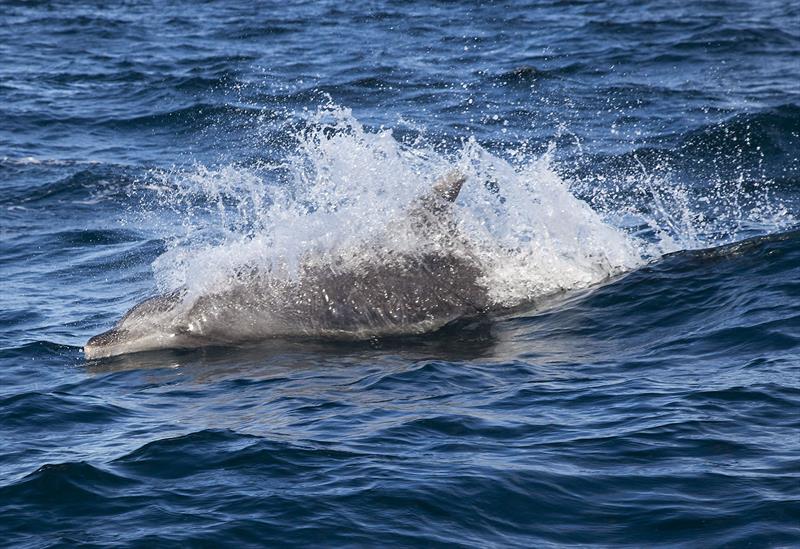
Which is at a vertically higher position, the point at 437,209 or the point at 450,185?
the point at 450,185

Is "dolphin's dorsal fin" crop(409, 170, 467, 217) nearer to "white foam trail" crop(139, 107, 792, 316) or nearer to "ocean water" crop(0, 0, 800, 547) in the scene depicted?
"white foam trail" crop(139, 107, 792, 316)

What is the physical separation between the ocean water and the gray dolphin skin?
0.64 feet

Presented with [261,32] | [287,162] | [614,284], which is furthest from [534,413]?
[261,32]

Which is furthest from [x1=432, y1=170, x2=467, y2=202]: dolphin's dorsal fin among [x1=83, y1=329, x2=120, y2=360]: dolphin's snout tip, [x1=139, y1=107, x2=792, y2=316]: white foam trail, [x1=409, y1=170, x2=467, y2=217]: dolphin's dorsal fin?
[x1=83, y1=329, x2=120, y2=360]: dolphin's snout tip

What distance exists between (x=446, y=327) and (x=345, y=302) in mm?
990

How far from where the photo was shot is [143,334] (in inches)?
482

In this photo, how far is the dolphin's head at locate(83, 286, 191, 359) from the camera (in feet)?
39.7

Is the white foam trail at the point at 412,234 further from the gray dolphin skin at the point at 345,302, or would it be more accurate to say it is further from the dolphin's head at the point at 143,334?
the dolphin's head at the point at 143,334

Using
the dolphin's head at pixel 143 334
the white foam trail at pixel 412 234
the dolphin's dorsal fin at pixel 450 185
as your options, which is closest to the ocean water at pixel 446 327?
the white foam trail at pixel 412 234

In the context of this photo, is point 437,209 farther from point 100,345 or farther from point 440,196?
point 100,345

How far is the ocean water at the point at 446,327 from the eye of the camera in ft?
26.4

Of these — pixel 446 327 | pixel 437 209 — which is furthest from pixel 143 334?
pixel 437 209

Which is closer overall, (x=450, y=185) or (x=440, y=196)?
(x=450, y=185)

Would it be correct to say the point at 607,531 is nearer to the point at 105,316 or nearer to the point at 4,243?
the point at 105,316
